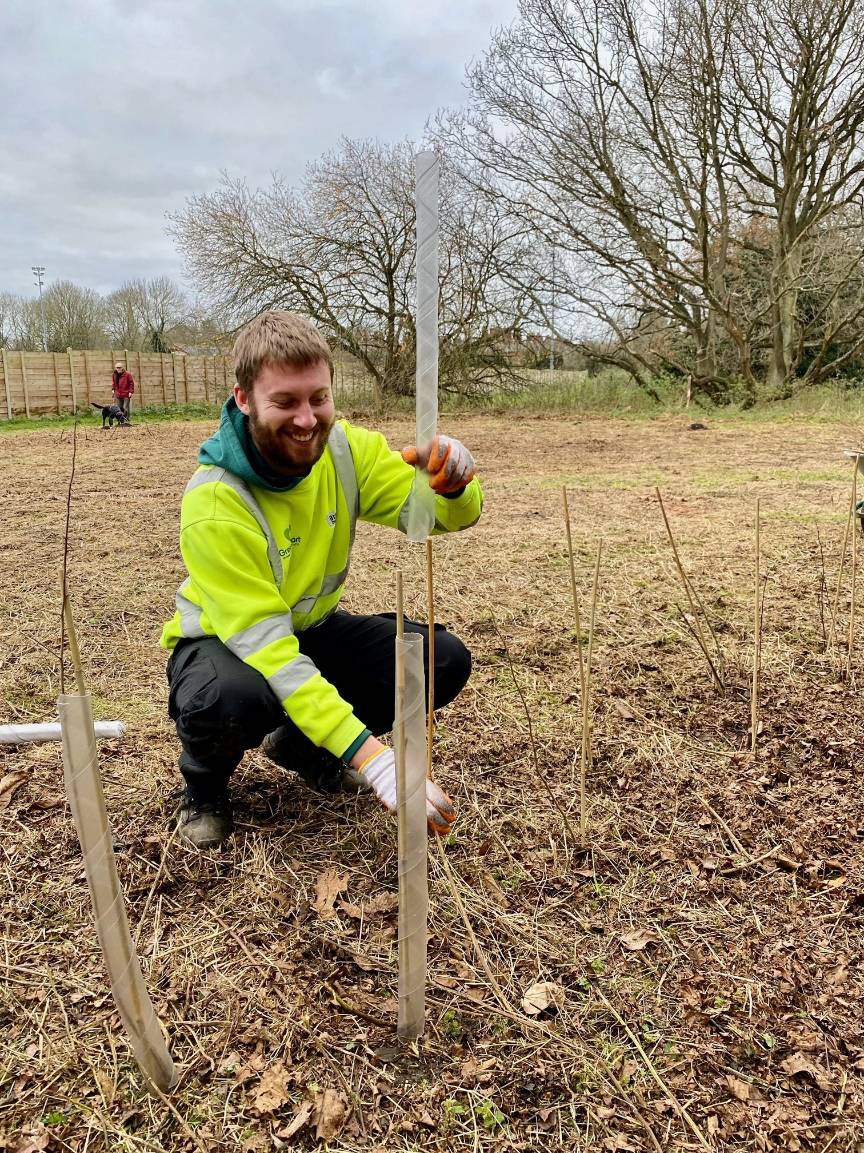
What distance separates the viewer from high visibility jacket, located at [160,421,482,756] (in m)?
1.62

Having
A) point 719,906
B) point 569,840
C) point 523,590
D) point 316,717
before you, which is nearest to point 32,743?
point 316,717

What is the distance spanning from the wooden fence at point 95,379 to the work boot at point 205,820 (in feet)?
53.5

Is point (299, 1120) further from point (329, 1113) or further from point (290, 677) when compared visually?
point (290, 677)

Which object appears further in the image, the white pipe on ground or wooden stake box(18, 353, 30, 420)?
wooden stake box(18, 353, 30, 420)

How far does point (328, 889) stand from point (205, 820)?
0.37 meters

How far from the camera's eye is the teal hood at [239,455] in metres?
1.78

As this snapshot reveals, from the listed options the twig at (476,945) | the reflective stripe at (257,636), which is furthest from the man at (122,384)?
the twig at (476,945)

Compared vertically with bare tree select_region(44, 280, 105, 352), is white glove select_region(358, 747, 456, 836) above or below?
below

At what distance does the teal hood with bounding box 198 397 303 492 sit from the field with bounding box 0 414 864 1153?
2.86ft

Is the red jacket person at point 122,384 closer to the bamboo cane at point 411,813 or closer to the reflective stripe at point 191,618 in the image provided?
the reflective stripe at point 191,618

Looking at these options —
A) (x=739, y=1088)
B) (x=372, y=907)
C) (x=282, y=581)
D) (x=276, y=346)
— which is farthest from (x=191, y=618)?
(x=739, y=1088)

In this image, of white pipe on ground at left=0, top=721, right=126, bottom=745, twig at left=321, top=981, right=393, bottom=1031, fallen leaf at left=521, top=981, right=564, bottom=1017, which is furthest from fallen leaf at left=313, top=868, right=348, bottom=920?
white pipe on ground at left=0, top=721, right=126, bottom=745

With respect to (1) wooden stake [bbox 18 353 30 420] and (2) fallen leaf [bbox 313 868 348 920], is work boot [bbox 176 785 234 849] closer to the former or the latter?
(2) fallen leaf [bbox 313 868 348 920]

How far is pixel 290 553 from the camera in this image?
6.29 feet
